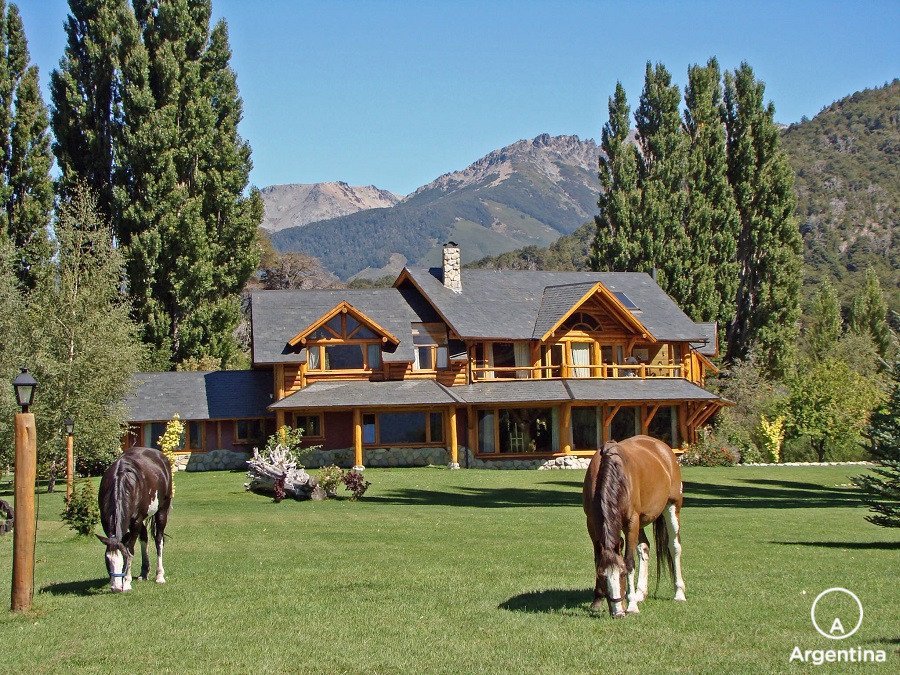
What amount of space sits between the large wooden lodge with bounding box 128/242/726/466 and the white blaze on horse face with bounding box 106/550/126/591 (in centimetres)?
2462

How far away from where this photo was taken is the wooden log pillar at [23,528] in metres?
13.0

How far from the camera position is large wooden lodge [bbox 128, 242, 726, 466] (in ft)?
133

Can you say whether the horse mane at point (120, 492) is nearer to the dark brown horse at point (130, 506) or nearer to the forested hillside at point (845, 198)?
the dark brown horse at point (130, 506)

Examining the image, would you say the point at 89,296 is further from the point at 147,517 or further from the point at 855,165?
the point at 855,165

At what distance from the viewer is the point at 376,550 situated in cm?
1939

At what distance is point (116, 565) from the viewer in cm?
1399

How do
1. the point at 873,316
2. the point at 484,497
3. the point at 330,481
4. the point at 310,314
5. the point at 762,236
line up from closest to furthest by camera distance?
the point at 330,481
the point at 484,497
the point at 310,314
the point at 762,236
the point at 873,316

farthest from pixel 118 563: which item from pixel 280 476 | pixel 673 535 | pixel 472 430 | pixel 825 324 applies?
pixel 825 324

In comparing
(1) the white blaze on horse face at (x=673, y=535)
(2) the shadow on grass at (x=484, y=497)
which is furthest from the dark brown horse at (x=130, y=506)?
(2) the shadow on grass at (x=484, y=497)

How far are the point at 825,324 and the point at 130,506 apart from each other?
202 ft

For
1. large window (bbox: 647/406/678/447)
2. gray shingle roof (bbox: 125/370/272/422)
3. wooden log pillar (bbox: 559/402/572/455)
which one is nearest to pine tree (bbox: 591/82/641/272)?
large window (bbox: 647/406/678/447)

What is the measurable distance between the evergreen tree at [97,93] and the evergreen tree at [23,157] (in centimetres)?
219

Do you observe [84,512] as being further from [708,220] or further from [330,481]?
[708,220]

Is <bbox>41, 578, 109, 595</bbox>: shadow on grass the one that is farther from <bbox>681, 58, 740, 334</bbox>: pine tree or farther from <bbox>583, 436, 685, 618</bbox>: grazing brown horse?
<bbox>681, 58, 740, 334</bbox>: pine tree
